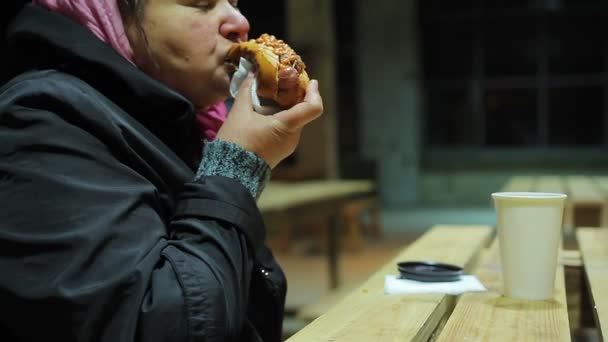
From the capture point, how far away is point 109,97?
3.20ft

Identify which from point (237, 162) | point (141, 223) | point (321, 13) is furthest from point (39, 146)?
point (321, 13)

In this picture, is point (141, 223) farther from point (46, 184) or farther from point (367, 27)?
point (367, 27)

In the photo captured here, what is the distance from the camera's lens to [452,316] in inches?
38.1

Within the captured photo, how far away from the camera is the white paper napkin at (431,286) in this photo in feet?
3.70

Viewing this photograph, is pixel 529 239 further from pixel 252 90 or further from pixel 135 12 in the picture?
pixel 135 12

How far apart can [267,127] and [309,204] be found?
243cm

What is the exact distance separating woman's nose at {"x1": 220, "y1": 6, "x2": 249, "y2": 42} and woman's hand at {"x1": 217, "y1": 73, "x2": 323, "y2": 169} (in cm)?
14

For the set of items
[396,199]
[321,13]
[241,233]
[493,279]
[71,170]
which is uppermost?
[321,13]

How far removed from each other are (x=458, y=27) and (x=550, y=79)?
4.85 feet

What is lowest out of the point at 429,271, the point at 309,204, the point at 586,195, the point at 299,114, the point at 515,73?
the point at 309,204

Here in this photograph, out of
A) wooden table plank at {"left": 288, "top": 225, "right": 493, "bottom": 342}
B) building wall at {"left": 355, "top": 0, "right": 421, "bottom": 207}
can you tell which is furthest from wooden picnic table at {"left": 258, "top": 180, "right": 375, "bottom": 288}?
building wall at {"left": 355, "top": 0, "right": 421, "bottom": 207}

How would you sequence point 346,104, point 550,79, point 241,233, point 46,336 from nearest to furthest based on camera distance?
point 46,336
point 241,233
point 550,79
point 346,104

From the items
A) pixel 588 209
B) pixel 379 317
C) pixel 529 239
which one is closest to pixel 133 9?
pixel 379 317

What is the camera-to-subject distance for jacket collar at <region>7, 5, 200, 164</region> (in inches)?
36.9
